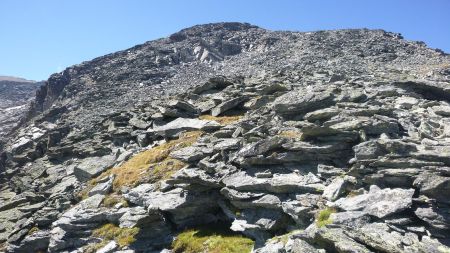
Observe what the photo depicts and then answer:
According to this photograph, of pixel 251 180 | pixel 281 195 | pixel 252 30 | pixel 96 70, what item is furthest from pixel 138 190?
pixel 252 30

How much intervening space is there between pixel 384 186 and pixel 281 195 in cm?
567

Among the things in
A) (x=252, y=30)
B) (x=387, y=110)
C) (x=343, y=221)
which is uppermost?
(x=252, y=30)

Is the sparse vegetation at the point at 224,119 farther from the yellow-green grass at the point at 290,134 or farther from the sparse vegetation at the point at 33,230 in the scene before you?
the sparse vegetation at the point at 33,230

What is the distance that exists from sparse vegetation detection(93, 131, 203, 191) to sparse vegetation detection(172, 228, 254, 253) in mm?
7305

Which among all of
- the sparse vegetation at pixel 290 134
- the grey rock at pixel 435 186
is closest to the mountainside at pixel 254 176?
the grey rock at pixel 435 186

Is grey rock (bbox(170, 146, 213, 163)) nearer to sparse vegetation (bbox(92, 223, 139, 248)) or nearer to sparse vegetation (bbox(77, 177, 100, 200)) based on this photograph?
sparse vegetation (bbox(92, 223, 139, 248))

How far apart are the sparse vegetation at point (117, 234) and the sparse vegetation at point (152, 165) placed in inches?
198

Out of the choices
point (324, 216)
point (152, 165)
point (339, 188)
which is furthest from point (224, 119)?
point (324, 216)

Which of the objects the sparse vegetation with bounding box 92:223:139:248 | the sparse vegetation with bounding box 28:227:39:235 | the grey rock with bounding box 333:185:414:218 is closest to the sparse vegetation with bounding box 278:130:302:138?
the grey rock with bounding box 333:185:414:218

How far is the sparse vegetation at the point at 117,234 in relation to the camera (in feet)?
87.3

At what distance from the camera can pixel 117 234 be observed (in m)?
27.6

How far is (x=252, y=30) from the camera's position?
461 ft

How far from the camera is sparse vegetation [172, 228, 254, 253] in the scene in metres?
22.7

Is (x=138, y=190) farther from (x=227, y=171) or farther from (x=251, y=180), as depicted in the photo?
(x=251, y=180)
